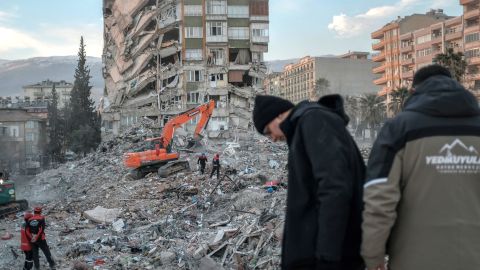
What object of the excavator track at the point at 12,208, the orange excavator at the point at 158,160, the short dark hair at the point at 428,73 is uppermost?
the short dark hair at the point at 428,73

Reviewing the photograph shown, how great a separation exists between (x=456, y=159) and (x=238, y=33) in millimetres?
52691

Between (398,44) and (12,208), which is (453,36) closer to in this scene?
(398,44)

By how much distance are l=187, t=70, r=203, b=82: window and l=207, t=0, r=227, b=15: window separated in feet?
22.0

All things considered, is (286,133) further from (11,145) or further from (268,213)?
(11,145)

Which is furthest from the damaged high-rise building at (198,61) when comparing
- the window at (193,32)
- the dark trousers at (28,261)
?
the dark trousers at (28,261)

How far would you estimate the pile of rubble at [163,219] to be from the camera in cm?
977

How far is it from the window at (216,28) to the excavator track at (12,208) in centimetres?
3625

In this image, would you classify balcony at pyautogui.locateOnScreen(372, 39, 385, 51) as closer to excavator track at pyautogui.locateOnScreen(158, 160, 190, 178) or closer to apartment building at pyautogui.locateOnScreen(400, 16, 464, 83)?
apartment building at pyautogui.locateOnScreen(400, 16, 464, 83)

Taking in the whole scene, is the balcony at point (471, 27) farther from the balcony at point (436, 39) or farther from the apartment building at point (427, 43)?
the balcony at point (436, 39)

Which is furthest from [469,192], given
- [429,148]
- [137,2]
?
[137,2]

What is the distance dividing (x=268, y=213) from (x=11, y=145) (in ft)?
220

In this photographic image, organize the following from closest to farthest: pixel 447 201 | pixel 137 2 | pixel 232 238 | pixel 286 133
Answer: pixel 447 201 → pixel 286 133 → pixel 232 238 → pixel 137 2

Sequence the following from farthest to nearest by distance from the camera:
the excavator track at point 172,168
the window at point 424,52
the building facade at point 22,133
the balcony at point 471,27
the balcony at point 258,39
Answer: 1. the building facade at point 22,133
2. the window at point 424,52
3. the balcony at point 471,27
4. the balcony at point 258,39
5. the excavator track at point 172,168

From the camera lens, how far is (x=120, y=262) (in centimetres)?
1045
